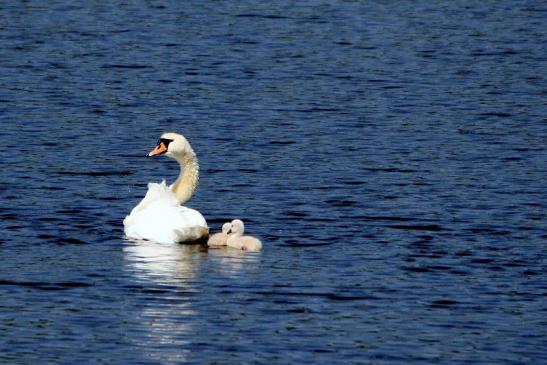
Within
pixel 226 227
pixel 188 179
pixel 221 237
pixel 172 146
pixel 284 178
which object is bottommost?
pixel 284 178

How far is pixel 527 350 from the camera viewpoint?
1614 centimetres

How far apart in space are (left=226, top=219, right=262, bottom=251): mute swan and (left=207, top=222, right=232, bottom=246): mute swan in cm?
12

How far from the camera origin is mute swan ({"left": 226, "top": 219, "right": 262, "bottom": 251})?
20.3 metres

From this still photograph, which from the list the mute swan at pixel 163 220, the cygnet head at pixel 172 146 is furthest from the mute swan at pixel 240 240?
the cygnet head at pixel 172 146

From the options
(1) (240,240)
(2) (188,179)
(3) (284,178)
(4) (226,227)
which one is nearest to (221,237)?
(4) (226,227)

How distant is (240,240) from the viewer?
20.4 meters

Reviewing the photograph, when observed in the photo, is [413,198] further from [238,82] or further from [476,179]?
[238,82]

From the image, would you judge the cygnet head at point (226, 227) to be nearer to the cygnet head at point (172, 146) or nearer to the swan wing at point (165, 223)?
the swan wing at point (165, 223)

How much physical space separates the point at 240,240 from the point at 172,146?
313 cm

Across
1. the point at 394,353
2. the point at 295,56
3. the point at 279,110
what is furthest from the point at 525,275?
the point at 295,56

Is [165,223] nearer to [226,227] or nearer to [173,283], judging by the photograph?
[226,227]

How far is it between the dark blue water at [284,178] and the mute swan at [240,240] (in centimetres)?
14

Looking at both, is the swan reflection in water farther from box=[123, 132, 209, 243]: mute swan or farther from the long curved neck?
the long curved neck

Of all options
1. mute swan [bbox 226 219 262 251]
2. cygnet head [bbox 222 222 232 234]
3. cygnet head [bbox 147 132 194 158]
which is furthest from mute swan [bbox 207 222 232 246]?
cygnet head [bbox 147 132 194 158]
